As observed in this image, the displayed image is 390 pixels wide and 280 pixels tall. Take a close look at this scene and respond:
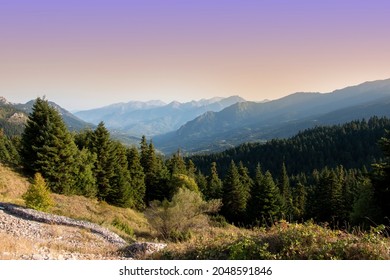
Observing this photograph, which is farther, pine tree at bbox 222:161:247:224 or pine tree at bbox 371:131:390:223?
pine tree at bbox 222:161:247:224

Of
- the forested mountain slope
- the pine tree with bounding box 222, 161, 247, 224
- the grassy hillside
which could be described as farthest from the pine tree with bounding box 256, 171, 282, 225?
the forested mountain slope

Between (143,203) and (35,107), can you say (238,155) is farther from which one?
(35,107)

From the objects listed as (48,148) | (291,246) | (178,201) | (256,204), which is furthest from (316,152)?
(291,246)

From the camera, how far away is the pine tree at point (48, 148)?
3619 cm

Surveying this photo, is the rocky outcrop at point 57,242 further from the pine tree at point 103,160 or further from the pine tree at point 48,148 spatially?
the pine tree at point 103,160

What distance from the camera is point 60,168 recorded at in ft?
121

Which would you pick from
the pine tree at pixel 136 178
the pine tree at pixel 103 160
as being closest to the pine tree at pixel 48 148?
the pine tree at pixel 103 160

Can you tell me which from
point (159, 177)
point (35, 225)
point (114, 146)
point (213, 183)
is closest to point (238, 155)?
point (213, 183)

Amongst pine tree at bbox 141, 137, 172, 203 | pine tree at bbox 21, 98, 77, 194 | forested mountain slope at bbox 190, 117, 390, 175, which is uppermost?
pine tree at bbox 21, 98, 77, 194

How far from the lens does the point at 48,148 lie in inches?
1426

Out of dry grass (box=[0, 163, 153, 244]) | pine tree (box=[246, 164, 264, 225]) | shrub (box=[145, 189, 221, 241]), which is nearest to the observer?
dry grass (box=[0, 163, 153, 244])

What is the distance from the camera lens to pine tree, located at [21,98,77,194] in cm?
3619

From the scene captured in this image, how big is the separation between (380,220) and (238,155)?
16574 cm

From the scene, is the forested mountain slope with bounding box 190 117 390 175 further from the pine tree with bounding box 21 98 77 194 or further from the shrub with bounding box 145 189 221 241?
the shrub with bounding box 145 189 221 241
